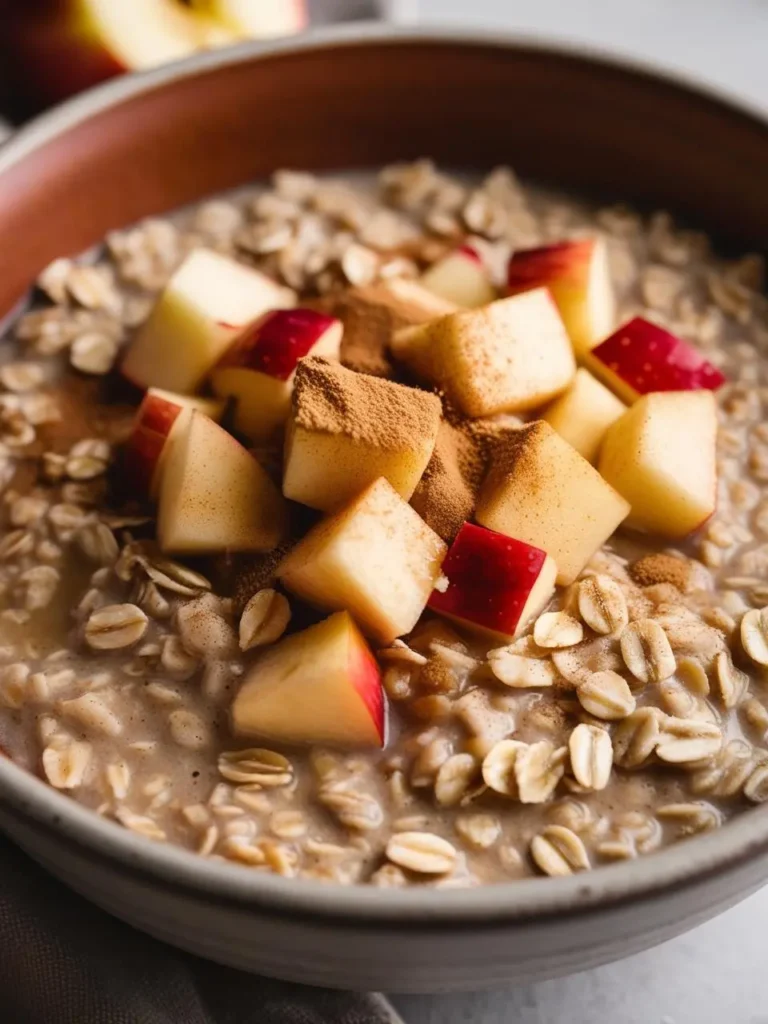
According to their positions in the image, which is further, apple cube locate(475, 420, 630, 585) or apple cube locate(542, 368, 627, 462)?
apple cube locate(542, 368, 627, 462)

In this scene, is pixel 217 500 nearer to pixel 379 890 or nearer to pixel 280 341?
pixel 280 341

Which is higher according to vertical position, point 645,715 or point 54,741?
point 645,715

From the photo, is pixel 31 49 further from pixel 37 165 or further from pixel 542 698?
pixel 542 698

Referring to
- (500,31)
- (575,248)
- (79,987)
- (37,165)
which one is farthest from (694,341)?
(79,987)

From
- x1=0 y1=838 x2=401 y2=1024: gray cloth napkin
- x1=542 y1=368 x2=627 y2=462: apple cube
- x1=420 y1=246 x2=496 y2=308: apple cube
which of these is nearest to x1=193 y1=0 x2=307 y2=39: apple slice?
x1=420 y1=246 x2=496 y2=308: apple cube

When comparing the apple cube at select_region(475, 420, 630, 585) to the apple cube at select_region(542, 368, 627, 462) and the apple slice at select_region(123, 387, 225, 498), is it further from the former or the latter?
the apple slice at select_region(123, 387, 225, 498)

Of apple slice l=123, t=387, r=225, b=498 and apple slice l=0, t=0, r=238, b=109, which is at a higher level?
apple slice l=0, t=0, r=238, b=109

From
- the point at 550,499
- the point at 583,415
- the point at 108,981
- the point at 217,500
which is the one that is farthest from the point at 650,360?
the point at 108,981
